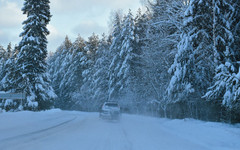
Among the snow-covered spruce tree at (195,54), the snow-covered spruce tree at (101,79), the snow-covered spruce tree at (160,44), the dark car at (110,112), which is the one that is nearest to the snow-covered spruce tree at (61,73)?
the snow-covered spruce tree at (101,79)

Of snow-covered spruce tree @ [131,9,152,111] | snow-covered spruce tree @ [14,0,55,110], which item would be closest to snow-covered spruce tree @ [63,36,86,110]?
snow-covered spruce tree @ [131,9,152,111]

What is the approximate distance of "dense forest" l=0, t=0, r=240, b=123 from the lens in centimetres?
1227

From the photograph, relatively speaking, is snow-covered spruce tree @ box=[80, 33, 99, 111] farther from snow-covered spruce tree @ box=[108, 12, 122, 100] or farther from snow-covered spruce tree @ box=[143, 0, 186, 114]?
snow-covered spruce tree @ box=[143, 0, 186, 114]

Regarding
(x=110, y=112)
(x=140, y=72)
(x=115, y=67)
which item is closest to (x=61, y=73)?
(x=115, y=67)

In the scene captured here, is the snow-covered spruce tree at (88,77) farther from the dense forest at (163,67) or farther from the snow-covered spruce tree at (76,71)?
the snow-covered spruce tree at (76,71)

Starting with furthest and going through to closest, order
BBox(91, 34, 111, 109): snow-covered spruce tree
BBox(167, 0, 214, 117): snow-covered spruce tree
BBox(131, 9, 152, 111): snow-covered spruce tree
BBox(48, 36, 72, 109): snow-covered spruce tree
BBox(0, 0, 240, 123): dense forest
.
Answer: BBox(48, 36, 72, 109): snow-covered spruce tree → BBox(91, 34, 111, 109): snow-covered spruce tree → BBox(131, 9, 152, 111): snow-covered spruce tree → BBox(167, 0, 214, 117): snow-covered spruce tree → BBox(0, 0, 240, 123): dense forest

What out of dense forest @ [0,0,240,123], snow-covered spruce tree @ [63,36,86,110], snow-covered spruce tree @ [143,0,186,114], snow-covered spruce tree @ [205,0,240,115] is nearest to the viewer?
snow-covered spruce tree @ [205,0,240,115]

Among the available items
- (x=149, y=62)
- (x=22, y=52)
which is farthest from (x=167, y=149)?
(x=22, y=52)

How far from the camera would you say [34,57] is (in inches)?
1026

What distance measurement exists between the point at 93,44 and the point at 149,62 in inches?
1255

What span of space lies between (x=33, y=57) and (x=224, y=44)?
68.5 ft

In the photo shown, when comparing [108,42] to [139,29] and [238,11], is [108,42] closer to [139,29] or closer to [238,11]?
[139,29]

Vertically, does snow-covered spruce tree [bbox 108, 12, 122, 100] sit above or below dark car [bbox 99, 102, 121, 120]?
above

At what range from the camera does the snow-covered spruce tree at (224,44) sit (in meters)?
11.0
